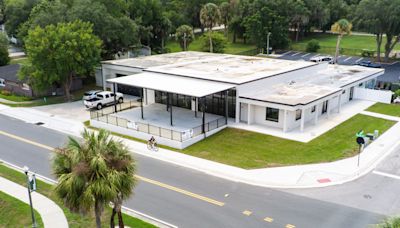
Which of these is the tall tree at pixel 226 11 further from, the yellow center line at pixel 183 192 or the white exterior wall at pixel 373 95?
the yellow center line at pixel 183 192

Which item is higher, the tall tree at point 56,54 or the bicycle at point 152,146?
the tall tree at point 56,54

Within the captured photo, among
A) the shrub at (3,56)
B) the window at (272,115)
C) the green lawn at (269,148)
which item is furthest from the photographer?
the shrub at (3,56)

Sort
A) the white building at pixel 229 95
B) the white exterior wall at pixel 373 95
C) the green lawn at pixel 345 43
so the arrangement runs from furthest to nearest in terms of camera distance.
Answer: the green lawn at pixel 345 43 → the white exterior wall at pixel 373 95 → the white building at pixel 229 95

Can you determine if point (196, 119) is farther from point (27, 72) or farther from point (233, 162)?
point (27, 72)

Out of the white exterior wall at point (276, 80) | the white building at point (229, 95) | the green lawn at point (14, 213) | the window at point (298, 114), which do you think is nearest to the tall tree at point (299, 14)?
the white exterior wall at point (276, 80)

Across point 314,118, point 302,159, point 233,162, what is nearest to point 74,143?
point 233,162

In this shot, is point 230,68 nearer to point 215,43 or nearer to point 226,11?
point 215,43

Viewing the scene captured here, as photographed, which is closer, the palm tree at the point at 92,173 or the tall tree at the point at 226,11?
the palm tree at the point at 92,173
